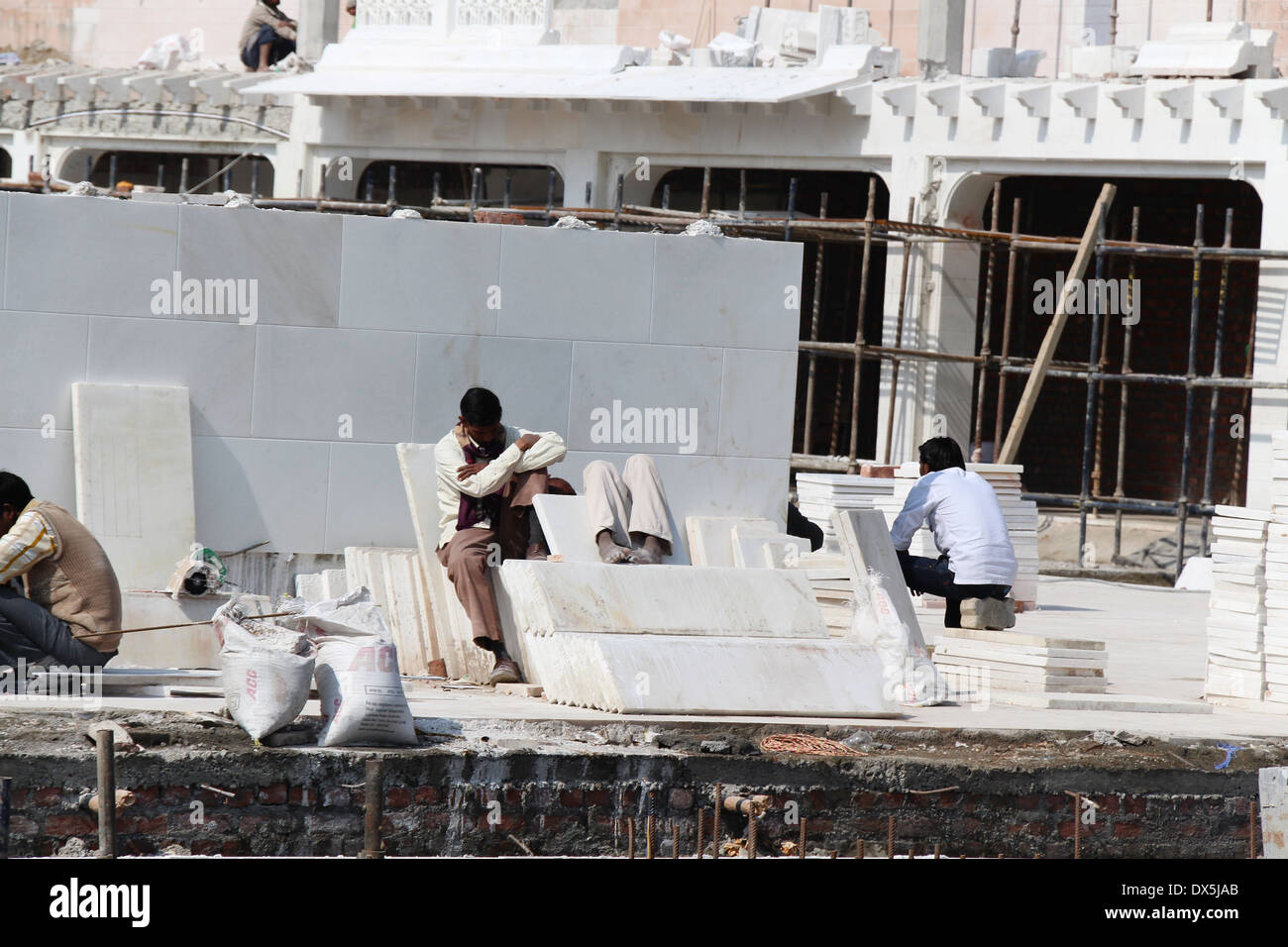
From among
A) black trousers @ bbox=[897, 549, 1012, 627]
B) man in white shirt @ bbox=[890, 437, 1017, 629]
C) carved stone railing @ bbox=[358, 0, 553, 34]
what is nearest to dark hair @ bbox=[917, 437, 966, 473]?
man in white shirt @ bbox=[890, 437, 1017, 629]

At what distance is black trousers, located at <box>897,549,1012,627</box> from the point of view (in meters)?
11.4

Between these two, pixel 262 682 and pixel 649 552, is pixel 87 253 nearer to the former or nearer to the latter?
pixel 649 552

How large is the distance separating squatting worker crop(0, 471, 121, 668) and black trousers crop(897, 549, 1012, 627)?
453cm

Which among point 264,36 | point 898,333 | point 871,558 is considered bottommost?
point 871,558

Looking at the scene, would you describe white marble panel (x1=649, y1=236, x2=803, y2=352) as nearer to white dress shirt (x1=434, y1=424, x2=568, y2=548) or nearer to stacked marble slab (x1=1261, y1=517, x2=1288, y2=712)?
white dress shirt (x1=434, y1=424, x2=568, y2=548)

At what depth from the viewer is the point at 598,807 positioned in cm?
841

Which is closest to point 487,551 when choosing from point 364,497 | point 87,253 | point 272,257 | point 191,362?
point 364,497

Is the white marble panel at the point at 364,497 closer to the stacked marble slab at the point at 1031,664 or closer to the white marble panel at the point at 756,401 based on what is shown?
the white marble panel at the point at 756,401

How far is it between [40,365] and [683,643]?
418 centimetres

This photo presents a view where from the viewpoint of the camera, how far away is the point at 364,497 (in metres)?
11.7

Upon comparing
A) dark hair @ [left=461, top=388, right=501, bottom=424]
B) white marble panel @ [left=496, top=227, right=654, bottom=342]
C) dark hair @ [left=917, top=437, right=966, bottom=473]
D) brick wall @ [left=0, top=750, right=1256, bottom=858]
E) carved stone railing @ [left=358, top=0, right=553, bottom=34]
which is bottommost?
brick wall @ [left=0, top=750, right=1256, bottom=858]

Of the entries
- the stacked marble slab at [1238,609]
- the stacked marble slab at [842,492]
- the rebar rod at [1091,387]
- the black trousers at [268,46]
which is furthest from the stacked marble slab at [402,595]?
the black trousers at [268,46]

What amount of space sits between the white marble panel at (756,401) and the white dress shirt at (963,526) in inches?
43.6
